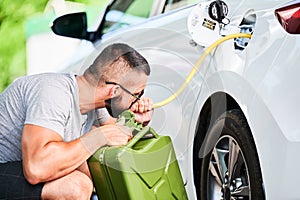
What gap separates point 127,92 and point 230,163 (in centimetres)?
63

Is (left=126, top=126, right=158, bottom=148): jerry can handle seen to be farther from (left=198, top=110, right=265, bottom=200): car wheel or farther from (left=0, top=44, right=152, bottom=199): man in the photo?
(left=198, top=110, right=265, bottom=200): car wheel

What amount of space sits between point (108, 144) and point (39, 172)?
0.29 meters

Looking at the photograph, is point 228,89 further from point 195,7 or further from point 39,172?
point 39,172

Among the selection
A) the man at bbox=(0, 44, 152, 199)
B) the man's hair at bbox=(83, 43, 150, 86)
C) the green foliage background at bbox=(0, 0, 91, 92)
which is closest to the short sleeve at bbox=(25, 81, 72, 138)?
the man at bbox=(0, 44, 152, 199)

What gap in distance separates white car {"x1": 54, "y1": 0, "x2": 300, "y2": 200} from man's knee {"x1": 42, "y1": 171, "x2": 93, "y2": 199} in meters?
0.45

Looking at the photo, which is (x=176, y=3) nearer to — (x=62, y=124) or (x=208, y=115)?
(x=208, y=115)

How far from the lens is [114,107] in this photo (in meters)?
3.65

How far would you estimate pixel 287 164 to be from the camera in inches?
A: 103

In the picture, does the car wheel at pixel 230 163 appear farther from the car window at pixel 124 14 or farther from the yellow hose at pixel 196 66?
the car window at pixel 124 14

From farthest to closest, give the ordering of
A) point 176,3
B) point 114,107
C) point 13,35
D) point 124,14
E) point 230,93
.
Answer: point 13,35, point 124,14, point 176,3, point 114,107, point 230,93

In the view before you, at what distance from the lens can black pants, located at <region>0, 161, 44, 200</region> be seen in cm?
336

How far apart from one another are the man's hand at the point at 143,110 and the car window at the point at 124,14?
2.05 feet

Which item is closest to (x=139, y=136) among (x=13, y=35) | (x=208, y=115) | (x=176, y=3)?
(x=208, y=115)

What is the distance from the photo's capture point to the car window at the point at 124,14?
4.25 meters
